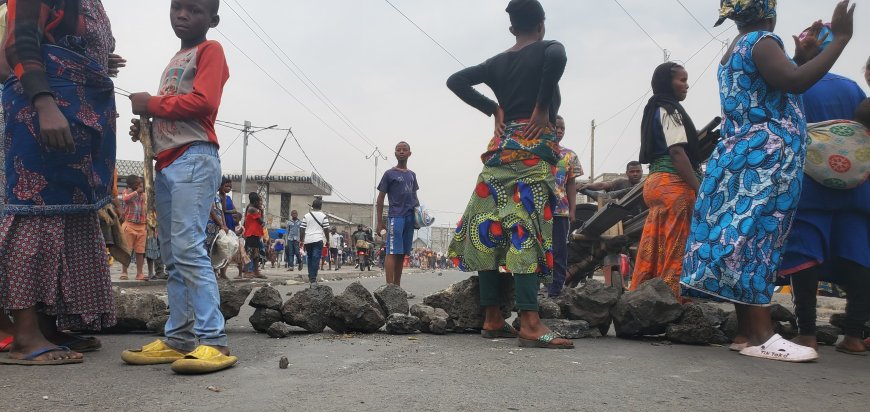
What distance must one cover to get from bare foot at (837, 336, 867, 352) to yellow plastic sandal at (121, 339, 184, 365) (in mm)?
3794

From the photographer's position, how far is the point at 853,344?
150 inches

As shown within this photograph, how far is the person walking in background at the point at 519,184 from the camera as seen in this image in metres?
3.82

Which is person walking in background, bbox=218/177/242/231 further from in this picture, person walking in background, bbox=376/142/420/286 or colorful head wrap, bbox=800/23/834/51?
colorful head wrap, bbox=800/23/834/51

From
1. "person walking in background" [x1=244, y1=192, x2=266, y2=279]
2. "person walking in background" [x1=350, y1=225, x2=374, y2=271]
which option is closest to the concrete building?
"person walking in background" [x1=350, y1=225, x2=374, y2=271]

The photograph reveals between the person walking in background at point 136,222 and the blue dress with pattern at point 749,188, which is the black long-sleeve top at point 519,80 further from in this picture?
the person walking in background at point 136,222

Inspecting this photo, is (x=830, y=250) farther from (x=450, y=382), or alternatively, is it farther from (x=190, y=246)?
(x=190, y=246)

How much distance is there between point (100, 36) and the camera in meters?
3.48

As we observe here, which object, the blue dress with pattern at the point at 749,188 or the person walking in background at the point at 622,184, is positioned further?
the person walking in background at the point at 622,184

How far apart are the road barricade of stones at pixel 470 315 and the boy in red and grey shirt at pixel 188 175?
0.99m

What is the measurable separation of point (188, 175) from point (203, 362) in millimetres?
889

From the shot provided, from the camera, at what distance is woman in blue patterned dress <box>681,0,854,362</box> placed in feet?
11.3

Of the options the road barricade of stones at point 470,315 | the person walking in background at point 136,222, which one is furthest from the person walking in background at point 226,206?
the road barricade of stones at point 470,315

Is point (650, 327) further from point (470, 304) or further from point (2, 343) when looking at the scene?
point (2, 343)

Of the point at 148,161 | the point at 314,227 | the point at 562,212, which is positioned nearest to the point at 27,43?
the point at 148,161
